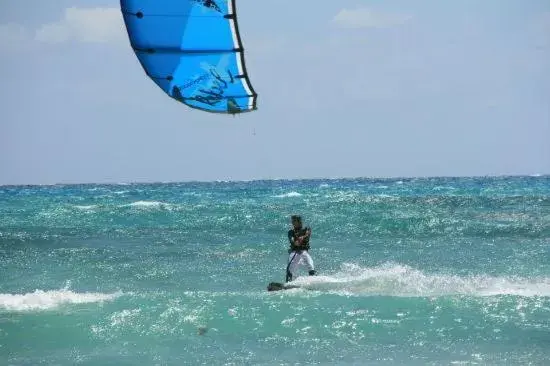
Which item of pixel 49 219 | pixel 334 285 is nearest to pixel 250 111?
pixel 334 285

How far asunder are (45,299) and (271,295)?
139 inches

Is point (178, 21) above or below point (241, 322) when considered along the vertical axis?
above

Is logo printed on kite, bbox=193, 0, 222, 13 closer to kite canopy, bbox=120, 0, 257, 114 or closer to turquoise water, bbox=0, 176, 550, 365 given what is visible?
kite canopy, bbox=120, 0, 257, 114

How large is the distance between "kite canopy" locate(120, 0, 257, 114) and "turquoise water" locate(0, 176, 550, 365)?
4.05 metres

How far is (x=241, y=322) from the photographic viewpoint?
12.4 metres

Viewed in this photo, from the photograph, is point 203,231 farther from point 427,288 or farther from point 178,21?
point 178,21

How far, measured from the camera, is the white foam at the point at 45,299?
13.8 metres

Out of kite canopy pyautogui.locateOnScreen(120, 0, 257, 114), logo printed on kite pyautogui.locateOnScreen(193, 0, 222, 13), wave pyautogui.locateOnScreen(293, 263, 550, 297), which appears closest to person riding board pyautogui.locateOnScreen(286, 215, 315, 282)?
wave pyautogui.locateOnScreen(293, 263, 550, 297)

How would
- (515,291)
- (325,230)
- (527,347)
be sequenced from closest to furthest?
1. (527,347)
2. (515,291)
3. (325,230)

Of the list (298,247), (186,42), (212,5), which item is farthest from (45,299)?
(212,5)

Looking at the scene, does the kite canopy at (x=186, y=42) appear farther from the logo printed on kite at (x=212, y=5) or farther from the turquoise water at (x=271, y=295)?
the turquoise water at (x=271, y=295)

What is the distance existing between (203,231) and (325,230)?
363 cm

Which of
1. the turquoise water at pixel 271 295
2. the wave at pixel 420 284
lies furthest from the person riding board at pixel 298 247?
the turquoise water at pixel 271 295

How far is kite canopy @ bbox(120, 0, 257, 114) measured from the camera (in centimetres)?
706
